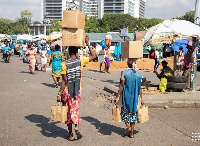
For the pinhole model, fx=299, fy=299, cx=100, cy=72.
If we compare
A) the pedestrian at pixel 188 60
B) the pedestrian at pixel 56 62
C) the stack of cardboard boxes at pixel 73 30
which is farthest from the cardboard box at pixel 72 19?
the pedestrian at pixel 188 60

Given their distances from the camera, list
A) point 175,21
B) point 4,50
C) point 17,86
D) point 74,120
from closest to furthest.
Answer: point 74,120 → point 175,21 → point 17,86 → point 4,50

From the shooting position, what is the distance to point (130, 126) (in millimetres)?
6078

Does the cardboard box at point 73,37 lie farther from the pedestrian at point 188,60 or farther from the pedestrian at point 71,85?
the pedestrian at point 188,60

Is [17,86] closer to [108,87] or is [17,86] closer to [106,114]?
[108,87]

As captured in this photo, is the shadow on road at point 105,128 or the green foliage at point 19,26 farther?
the green foliage at point 19,26

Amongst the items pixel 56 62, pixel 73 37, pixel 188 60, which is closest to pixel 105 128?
pixel 73 37

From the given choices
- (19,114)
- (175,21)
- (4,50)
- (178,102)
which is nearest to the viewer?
(19,114)

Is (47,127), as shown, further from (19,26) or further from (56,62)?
(19,26)

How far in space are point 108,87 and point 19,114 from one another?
14.9 ft

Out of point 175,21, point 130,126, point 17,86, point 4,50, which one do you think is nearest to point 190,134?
point 130,126

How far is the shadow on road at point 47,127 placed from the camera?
243 inches

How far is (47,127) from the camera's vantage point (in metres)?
6.66

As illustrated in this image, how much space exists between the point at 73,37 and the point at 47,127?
87.9 inches

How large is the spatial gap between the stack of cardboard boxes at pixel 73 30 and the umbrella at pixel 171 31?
211 inches
